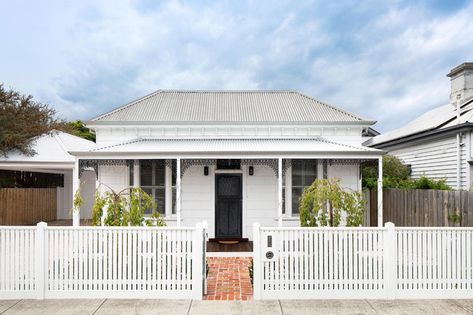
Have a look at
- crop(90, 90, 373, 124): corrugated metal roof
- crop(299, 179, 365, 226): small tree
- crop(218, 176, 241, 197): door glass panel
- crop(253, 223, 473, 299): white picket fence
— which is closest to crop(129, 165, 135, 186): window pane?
crop(90, 90, 373, 124): corrugated metal roof

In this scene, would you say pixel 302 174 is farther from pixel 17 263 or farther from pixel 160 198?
pixel 17 263

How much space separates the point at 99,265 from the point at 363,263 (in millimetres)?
4376

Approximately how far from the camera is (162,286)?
19.9ft

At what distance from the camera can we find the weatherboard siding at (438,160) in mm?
12050

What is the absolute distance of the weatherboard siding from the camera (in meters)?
12.1

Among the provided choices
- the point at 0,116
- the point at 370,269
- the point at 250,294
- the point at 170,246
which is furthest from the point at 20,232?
the point at 0,116

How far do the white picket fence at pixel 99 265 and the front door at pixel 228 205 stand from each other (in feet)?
18.5

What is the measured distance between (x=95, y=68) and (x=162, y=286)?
733 inches

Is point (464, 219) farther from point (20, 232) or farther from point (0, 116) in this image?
point (0, 116)

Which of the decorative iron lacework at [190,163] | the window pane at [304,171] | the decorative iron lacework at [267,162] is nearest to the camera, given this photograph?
the decorative iron lacework at [267,162]

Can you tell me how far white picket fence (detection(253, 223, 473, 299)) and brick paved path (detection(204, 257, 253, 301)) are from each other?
585 millimetres

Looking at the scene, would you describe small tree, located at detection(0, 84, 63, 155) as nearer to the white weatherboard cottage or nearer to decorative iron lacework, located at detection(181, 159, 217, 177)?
the white weatherboard cottage

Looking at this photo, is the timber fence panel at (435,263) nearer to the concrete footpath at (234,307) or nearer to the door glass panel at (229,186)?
the concrete footpath at (234,307)

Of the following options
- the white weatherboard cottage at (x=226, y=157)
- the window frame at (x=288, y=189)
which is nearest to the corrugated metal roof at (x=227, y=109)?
the white weatherboard cottage at (x=226, y=157)
